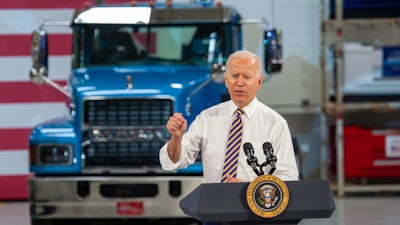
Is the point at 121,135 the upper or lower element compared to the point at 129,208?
upper

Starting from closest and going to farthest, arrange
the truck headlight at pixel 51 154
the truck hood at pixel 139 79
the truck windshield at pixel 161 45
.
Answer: the truck headlight at pixel 51 154 → the truck hood at pixel 139 79 → the truck windshield at pixel 161 45

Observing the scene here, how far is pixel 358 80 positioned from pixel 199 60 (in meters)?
3.32

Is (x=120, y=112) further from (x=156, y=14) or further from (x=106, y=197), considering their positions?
(x=156, y=14)

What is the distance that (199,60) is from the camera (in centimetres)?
831

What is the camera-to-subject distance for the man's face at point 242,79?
158 inches

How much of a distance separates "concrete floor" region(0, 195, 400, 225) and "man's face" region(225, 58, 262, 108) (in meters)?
4.80

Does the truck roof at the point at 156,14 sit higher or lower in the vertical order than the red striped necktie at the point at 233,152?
higher

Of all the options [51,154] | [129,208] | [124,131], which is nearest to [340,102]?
[124,131]

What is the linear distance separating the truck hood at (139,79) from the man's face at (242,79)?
140 inches

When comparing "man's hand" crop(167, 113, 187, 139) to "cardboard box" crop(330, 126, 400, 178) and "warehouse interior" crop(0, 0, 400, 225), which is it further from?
"cardboard box" crop(330, 126, 400, 178)

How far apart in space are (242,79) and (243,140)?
247mm

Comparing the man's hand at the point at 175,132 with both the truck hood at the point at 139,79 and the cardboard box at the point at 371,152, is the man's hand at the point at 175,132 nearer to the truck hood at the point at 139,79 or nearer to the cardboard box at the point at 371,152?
the truck hood at the point at 139,79

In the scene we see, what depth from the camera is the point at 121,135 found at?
766cm

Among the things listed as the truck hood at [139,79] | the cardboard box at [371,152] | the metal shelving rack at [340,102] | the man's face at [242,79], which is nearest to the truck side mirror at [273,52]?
the truck hood at [139,79]
